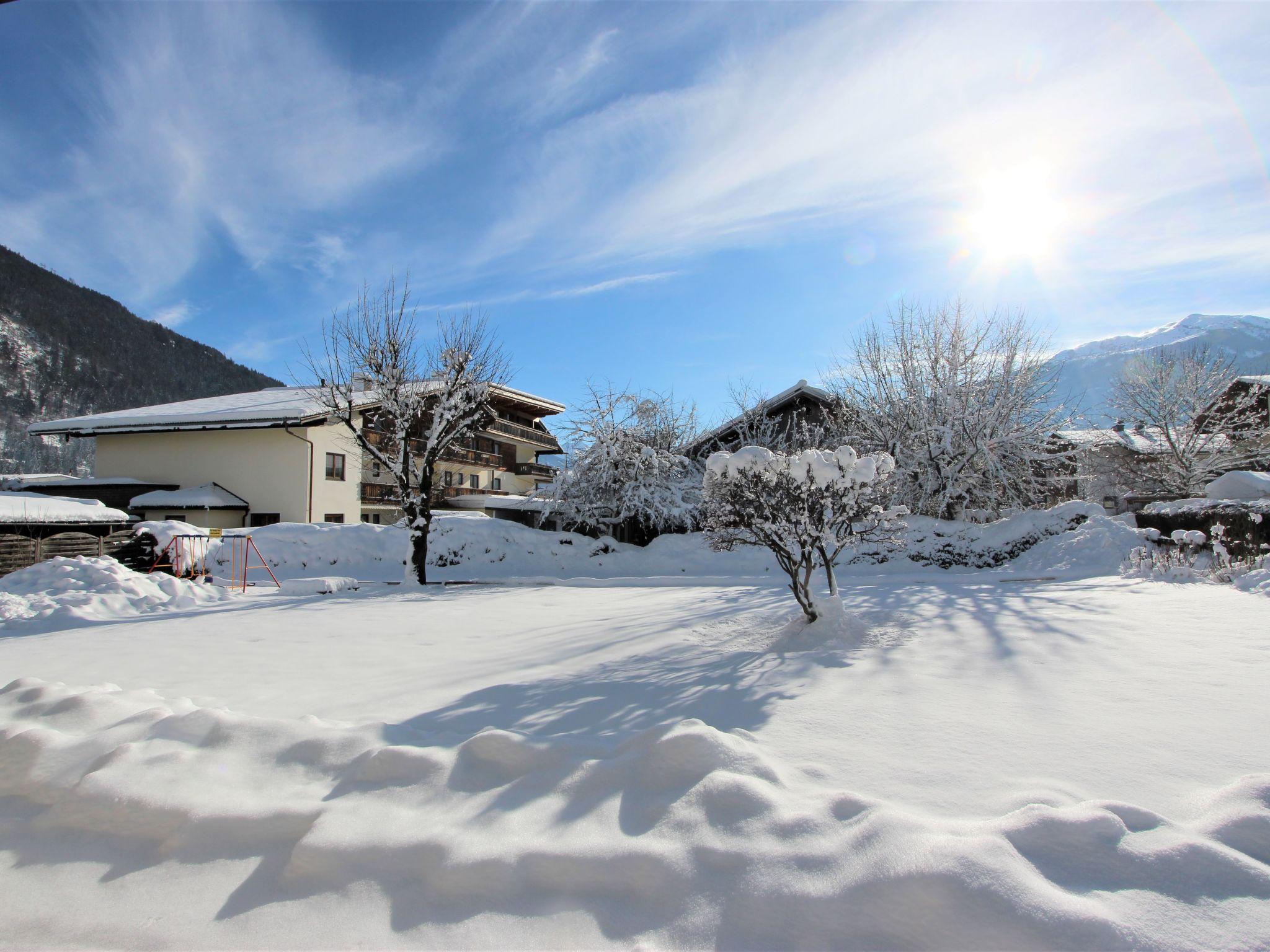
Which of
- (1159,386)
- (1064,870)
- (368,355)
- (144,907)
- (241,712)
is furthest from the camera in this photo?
(1159,386)

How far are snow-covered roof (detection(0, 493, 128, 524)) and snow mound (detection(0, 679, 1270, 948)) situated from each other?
14.8m

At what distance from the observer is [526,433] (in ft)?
148

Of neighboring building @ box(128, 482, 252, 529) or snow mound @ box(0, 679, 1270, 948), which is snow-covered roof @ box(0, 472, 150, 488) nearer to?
neighboring building @ box(128, 482, 252, 529)

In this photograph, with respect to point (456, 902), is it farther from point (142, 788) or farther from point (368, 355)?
point (368, 355)

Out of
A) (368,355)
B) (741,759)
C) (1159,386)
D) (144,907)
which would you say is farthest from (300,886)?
(1159,386)

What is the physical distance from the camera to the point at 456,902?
8.49 feet

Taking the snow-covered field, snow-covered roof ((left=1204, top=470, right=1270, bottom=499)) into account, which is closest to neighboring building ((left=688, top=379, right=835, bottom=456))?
snow-covered roof ((left=1204, top=470, right=1270, bottom=499))

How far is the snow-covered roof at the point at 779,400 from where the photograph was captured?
2675 centimetres

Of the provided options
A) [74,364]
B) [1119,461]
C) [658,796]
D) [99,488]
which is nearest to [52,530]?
[99,488]

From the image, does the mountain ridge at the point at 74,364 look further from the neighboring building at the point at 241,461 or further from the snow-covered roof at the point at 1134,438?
the snow-covered roof at the point at 1134,438

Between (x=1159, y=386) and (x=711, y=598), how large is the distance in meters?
32.1

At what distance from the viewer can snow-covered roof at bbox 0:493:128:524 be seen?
15031mm

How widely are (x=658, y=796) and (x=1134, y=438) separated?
44205mm

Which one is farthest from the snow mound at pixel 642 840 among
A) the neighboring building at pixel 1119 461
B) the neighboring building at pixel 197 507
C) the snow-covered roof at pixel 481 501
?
the neighboring building at pixel 1119 461
